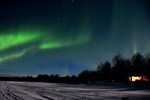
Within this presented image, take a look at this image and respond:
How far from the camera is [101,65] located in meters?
98.3

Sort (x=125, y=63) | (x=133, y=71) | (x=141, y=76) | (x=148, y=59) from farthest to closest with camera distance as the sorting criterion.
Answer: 1. (x=125, y=63)
2. (x=148, y=59)
3. (x=133, y=71)
4. (x=141, y=76)

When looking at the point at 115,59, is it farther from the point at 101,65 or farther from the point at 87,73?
the point at 87,73

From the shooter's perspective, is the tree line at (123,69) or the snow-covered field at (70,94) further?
the tree line at (123,69)

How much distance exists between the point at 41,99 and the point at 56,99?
1.15 metres

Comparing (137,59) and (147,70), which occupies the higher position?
(137,59)

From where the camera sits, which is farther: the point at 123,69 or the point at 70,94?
the point at 123,69

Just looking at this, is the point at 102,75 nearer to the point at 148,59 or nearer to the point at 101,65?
the point at 101,65

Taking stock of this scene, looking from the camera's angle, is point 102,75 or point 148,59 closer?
point 148,59

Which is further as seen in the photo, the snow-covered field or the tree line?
the tree line

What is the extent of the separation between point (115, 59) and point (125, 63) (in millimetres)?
6085

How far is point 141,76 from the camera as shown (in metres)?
62.8

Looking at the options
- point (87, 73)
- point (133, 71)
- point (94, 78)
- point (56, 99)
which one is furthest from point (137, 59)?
point (56, 99)

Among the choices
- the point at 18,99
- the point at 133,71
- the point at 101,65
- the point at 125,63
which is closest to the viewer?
the point at 18,99

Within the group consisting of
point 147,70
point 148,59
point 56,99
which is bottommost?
point 56,99
